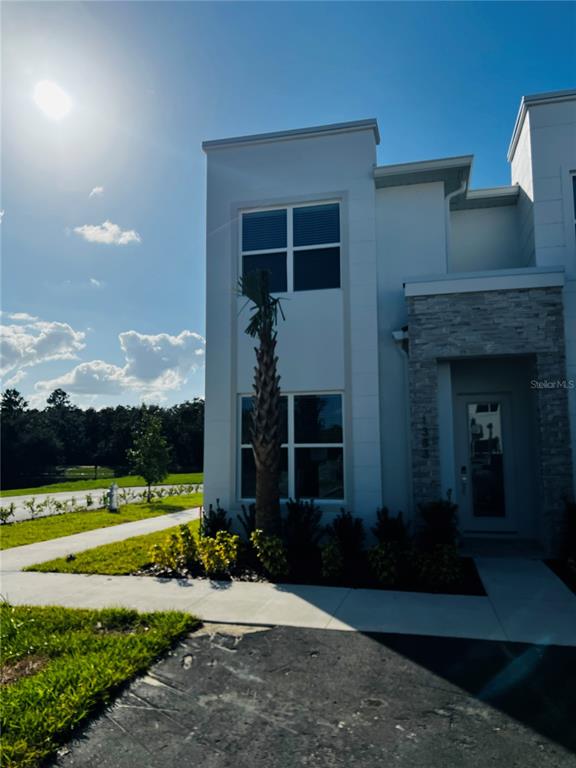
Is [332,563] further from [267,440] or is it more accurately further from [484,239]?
[484,239]

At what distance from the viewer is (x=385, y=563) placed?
7.43m

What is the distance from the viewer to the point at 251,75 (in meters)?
9.44

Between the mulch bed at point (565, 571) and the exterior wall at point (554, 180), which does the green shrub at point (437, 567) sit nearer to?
the mulch bed at point (565, 571)

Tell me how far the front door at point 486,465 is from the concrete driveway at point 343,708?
5.49 m

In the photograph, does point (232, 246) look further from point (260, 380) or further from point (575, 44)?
point (575, 44)

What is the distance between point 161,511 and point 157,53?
13.4 meters

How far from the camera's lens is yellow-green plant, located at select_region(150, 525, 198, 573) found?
813 centimetres

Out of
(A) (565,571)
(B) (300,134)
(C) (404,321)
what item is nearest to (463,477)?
(A) (565,571)

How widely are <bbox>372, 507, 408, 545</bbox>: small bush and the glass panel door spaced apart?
2233 mm

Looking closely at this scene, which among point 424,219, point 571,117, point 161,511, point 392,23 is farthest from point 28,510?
point 571,117

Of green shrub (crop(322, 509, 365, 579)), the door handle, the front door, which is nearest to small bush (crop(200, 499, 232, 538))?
green shrub (crop(322, 509, 365, 579))

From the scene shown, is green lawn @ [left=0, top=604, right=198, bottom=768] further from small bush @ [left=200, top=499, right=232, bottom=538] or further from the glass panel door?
the glass panel door

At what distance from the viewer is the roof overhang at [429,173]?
31.9 feet

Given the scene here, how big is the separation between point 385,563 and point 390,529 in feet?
4.36
